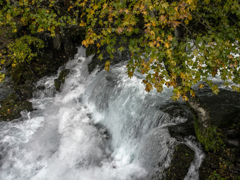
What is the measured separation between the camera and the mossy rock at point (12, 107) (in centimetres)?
846

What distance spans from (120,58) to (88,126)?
4.68m

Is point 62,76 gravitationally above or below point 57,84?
above

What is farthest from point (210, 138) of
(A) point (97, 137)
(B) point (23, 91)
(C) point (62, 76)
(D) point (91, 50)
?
(D) point (91, 50)

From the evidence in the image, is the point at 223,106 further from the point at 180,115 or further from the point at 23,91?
the point at 23,91

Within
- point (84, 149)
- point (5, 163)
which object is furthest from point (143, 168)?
point (5, 163)

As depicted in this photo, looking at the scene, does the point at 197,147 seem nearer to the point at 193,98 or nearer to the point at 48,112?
the point at 193,98

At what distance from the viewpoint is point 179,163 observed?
488 centimetres

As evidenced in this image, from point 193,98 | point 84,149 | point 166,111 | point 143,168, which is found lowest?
point 84,149

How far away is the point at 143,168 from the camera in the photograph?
5.63m

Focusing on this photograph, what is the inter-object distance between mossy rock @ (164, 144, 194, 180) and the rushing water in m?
0.15

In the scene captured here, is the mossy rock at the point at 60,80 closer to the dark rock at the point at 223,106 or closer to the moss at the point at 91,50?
the moss at the point at 91,50

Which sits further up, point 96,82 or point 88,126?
point 96,82

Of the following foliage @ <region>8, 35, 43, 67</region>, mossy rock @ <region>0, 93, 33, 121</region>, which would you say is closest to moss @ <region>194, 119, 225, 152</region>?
mossy rock @ <region>0, 93, 33, 121</region>

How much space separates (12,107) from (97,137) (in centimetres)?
465
